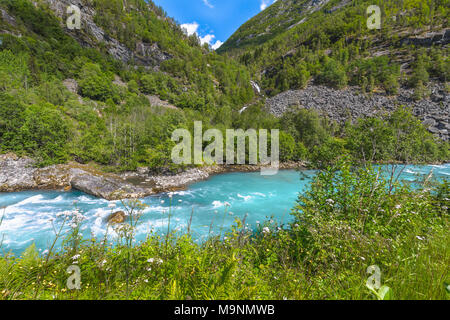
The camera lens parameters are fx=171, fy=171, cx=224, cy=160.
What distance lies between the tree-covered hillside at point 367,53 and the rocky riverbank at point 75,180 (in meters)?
78.2

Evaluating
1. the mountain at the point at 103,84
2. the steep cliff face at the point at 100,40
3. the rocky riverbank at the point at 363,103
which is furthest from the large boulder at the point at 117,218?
the steep cliff face at the point at 100,40

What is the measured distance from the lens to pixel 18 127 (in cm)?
2130

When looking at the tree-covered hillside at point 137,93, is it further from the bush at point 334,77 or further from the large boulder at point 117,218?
the large boulder at point 117,218

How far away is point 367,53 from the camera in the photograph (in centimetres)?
8419

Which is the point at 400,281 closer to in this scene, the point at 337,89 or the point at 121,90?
the point at 121,90

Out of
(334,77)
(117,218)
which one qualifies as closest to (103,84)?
(117,218)

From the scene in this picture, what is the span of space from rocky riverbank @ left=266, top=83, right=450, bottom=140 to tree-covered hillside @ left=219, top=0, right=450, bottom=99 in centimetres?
369

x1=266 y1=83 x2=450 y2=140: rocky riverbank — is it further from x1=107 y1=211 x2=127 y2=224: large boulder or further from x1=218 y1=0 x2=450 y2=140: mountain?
x1=107 y1=211 x2=127 y2=224: large boulder

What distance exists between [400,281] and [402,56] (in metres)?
111

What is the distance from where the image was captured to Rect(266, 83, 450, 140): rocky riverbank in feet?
152

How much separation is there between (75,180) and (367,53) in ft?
398

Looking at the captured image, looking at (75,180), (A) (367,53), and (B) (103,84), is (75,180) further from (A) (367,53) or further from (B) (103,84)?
(A) (367,53)

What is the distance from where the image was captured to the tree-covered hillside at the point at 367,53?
210 ft

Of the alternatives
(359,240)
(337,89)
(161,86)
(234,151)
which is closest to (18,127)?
(234,151)
